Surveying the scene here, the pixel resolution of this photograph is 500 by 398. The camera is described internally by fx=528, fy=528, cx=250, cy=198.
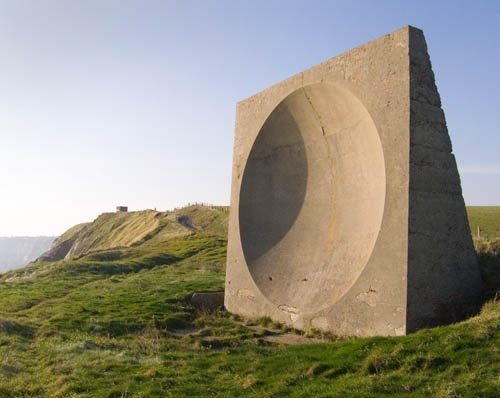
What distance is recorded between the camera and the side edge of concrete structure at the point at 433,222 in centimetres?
910

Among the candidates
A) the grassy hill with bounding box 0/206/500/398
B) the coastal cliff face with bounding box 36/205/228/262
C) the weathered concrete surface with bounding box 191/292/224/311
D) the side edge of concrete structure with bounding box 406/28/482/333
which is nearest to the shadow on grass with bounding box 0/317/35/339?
the grassy hill with bounding box 0/206/500/398

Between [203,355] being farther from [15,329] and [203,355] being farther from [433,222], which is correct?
[15,329]

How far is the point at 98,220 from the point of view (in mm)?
78625

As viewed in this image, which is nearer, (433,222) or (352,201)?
(433,222)

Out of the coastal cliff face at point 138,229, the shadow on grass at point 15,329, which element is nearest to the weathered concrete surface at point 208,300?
the shadow on grass at point 15,329

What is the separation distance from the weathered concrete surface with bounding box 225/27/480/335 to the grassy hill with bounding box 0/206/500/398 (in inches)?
35.5

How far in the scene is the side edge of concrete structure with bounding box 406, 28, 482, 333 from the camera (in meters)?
9.10

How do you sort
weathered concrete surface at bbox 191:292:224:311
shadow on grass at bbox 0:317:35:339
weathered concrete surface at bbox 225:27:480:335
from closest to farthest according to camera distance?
weathered concrete surface at bbox 225:27:480:335, shadow on grass at bbox 0:317:35:339, weathered concrete surface at bbox 191:292:224:311

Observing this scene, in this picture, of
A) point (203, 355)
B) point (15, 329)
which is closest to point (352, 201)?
point (203, 355)

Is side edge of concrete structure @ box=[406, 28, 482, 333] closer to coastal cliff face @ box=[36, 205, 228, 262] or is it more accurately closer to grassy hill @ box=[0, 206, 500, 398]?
grassy hill @ box=[0, 206, 500, 398]

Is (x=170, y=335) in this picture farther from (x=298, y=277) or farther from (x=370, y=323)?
(x=370, y=323)

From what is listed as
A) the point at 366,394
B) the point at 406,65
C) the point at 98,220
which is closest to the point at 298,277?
the point at 406,65

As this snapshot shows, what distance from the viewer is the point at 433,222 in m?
9.38

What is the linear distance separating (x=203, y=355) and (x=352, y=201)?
473 centimetres
